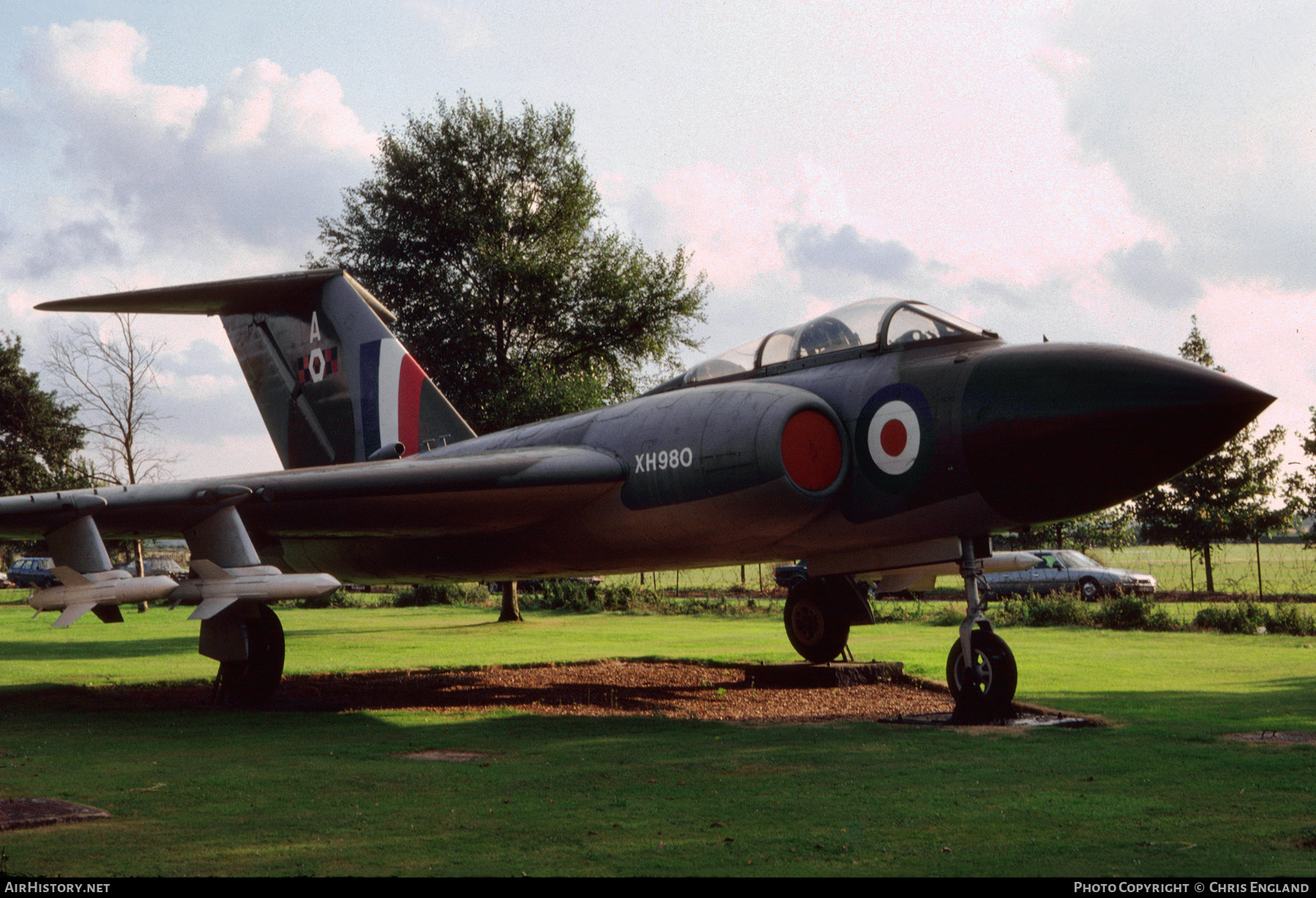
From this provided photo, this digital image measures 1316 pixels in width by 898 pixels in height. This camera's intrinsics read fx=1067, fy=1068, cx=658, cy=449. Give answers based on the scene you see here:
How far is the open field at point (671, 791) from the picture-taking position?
5.11m

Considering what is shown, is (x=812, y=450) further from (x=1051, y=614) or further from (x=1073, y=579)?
(x=1073, y=579)

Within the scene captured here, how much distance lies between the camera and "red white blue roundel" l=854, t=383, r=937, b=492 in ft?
32.5

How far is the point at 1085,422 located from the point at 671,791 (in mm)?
4652

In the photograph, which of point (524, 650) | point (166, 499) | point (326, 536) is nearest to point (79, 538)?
point (166, 499)

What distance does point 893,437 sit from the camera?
33.2 feet

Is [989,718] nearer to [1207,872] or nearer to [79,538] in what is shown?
[1207,872]

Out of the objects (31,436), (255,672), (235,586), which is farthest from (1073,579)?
(31,436)

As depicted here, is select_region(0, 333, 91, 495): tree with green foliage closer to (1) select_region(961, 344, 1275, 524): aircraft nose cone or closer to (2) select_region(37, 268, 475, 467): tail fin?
(2) select_region(37, 268, 475, 467): tail fin

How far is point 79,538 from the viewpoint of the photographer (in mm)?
10781

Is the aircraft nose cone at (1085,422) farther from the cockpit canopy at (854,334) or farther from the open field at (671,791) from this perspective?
the open field at (671,791)

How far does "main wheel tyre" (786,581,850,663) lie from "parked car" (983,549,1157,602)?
2318cm

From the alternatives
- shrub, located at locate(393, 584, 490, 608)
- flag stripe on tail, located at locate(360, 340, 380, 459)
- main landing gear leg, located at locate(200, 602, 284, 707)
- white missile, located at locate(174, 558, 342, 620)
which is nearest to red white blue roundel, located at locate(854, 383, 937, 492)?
white missile, located at locate(174, 558, 342, 620)

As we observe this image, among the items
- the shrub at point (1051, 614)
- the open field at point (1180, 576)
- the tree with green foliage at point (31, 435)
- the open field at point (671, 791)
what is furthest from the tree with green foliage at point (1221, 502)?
the tree with green foliage at point (31, 435)
